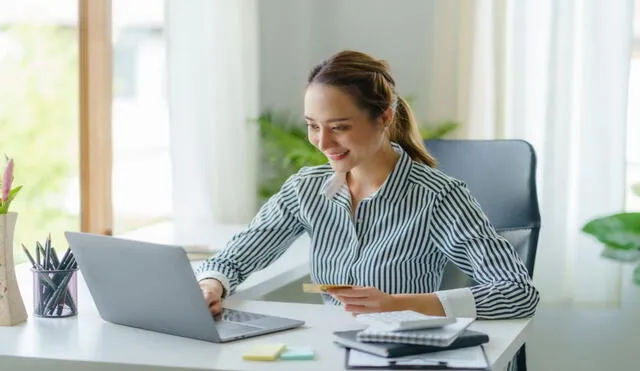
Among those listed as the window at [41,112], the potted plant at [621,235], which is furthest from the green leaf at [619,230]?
the window at [41,112]

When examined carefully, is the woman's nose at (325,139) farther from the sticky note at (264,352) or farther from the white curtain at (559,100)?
the white curtain at (559,100)

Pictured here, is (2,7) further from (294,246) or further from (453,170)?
(453,170)

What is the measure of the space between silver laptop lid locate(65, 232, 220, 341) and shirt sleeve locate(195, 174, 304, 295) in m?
0.34

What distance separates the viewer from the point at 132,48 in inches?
149

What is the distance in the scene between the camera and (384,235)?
2.34m

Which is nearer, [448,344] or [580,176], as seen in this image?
[448,344]

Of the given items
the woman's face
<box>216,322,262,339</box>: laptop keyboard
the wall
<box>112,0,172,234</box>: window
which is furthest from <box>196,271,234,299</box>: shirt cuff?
the wall

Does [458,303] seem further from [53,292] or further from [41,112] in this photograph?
[41,112]

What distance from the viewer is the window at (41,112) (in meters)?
3.12

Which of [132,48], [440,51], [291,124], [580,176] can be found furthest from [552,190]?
[132,48]

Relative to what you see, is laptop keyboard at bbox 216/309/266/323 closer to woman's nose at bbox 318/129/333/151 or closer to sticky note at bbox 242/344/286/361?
sticky note at bbox 242/344/286/361

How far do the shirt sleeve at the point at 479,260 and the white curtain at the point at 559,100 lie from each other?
157cm

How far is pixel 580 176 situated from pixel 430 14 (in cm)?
83

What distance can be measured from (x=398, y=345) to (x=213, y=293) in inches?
21.9
